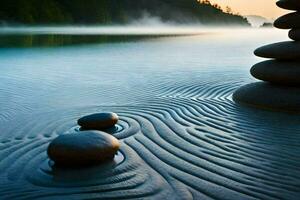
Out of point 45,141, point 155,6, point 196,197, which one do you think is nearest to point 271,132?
point 196,197

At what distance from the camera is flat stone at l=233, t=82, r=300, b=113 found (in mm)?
10156

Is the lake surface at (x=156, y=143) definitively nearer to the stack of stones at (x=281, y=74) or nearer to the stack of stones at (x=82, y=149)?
the stack of stones at (x=82, y=149)

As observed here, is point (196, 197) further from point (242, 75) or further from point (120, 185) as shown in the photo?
point (242, 75)

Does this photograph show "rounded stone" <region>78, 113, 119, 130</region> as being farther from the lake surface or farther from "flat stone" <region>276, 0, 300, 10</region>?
"flat stone" <region>276, 0, 300, 10</region>

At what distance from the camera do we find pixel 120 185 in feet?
18.7

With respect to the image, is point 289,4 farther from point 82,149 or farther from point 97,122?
point 82,149

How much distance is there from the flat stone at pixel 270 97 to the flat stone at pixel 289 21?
Result: 1563 millimetres

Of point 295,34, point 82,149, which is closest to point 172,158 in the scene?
point 82,149

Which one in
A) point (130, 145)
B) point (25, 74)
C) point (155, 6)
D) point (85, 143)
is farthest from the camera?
point (155, 6)

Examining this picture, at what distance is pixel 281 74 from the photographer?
1062 cm

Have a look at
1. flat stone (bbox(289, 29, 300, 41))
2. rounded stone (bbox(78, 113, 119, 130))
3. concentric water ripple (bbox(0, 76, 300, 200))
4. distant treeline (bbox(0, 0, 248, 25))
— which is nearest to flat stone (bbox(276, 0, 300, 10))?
flat stone (bbox(289, 29, 300, 41))

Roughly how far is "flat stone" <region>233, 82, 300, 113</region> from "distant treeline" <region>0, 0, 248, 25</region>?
72506 millimetres

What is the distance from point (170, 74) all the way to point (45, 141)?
426 inches

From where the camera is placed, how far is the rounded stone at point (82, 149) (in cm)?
628
